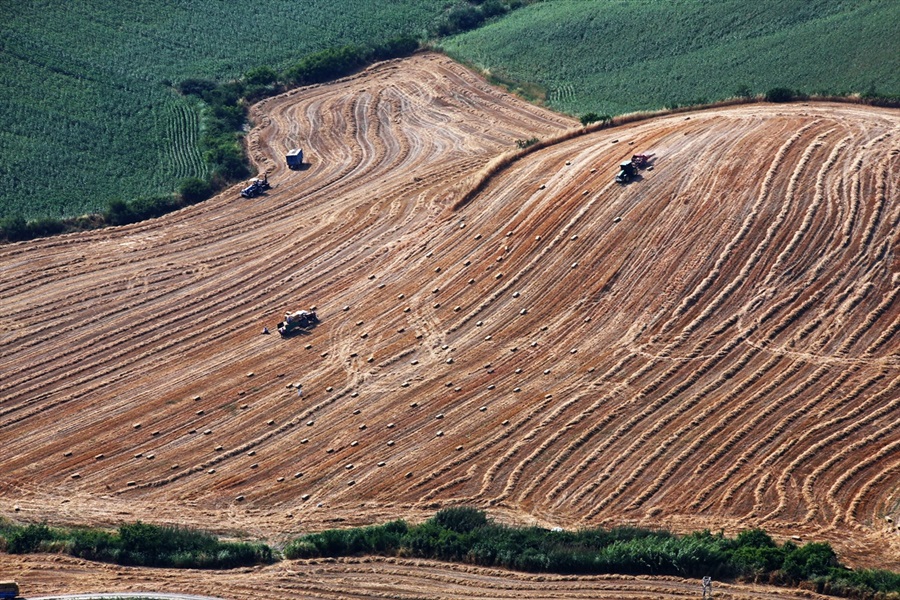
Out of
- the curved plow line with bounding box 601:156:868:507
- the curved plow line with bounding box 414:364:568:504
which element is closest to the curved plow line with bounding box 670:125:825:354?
the curved plow line with bounding box 601:156:868:507

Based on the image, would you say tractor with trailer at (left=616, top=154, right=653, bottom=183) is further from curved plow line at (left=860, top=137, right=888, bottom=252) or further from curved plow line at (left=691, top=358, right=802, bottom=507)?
curved plow line at (left=691, top=358, right=802, bottom=507)

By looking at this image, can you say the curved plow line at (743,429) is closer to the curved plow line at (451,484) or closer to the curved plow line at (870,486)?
the curved plow line at (870,486)

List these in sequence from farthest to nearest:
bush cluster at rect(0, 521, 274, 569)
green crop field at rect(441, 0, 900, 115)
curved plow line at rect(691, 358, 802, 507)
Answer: green crop field at rect(441, 0, 900, 115) → curved plow line at rect(691, 358, 802, 507) → bush cluster at rect(0, 521, 274, 569)

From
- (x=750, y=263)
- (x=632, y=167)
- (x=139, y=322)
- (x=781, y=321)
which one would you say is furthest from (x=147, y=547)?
(x=632, y=167)

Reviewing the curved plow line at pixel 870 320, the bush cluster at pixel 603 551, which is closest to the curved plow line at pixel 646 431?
the bush cluster at pixel 603 551

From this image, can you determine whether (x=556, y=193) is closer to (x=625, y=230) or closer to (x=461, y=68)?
(x=625, y=230)

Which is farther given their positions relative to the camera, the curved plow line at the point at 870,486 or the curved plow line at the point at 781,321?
the curved plow line at the point at 781,321

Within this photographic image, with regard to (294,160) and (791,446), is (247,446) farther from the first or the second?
(294,160)

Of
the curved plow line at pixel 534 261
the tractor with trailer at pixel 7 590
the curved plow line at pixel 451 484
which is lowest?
the tractor with trailer at pixel 7 590
